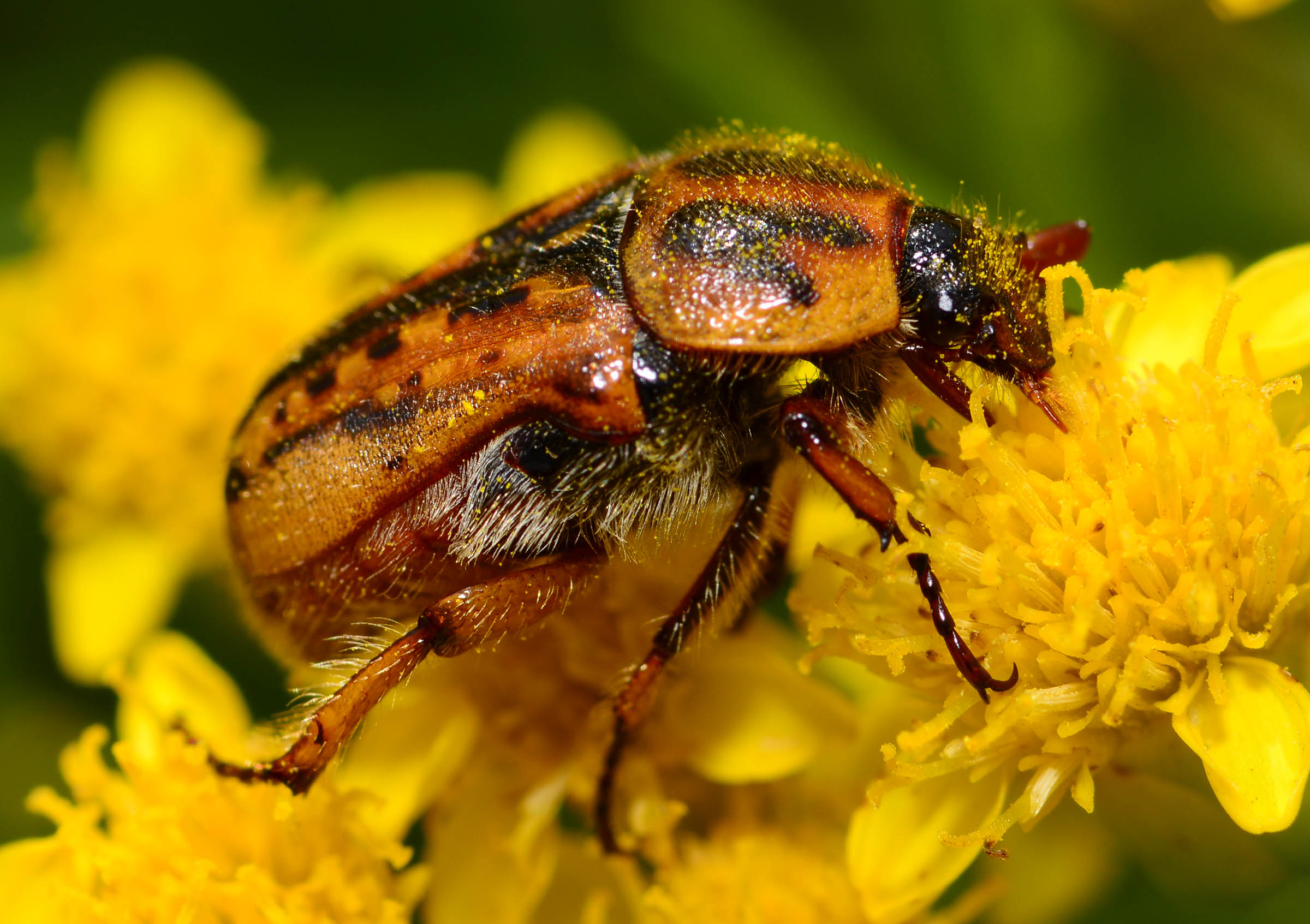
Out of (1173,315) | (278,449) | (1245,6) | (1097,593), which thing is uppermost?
(1245,6)

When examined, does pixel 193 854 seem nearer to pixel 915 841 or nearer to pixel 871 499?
pixel 915 841

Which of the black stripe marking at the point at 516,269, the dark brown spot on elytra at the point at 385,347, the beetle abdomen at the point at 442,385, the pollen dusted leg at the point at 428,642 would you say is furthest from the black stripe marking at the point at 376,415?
the pollen dusted leg at the point at 428,642

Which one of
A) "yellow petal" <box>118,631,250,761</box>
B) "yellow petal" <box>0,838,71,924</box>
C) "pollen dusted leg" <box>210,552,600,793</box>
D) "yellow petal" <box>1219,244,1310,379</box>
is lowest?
"yellow petal" <box>0,838,71,924</box>

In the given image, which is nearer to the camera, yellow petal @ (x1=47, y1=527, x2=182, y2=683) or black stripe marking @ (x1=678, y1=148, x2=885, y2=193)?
black stripe marking @ (x1=678, y1=148, x2=885, y2=193)

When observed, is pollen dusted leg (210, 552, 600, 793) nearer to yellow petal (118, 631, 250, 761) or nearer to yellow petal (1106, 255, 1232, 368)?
yellow petal (118, 631, 250, 761)

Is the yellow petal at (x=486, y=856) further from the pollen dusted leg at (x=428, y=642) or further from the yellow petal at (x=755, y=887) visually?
the pollen dusted leg at (x=428, y=642)

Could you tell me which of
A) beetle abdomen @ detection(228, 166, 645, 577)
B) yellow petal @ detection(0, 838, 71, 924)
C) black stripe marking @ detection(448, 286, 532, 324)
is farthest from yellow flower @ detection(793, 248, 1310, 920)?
yellow petal @ detection(0, 838, 71, 924)

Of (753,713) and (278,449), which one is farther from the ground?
(278,449)

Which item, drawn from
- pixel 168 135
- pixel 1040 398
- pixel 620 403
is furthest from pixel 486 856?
pixel 168 135
